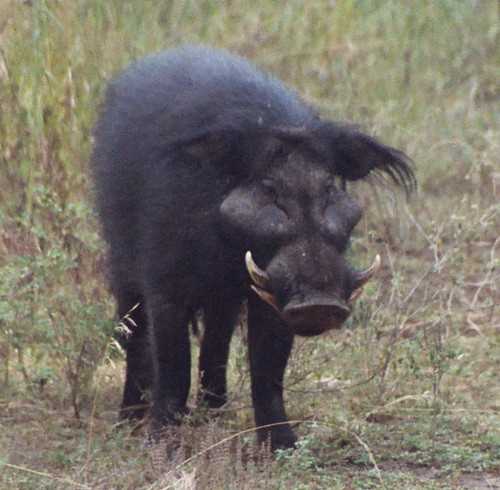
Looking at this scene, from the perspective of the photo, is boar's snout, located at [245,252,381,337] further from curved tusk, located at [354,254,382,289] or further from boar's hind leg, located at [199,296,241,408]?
boar's hind leg, located at [199,296,241,408]

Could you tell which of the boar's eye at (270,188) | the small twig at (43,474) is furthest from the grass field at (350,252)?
the boar's eye at (270,188)

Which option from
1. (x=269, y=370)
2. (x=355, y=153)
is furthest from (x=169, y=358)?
(x=355, y=153)

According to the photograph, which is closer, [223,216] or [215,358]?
[223,216]

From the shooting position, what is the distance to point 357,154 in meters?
5.45

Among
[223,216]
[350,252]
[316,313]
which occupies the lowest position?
[316,313]

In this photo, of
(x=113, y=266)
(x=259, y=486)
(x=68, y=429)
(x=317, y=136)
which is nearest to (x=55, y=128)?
(x=113, y=266)

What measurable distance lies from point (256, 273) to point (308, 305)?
25cm

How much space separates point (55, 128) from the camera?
23.5ft

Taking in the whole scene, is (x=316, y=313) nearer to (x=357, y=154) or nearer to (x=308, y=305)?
(x=308, y=305)

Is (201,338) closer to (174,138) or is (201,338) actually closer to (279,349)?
(279,349)

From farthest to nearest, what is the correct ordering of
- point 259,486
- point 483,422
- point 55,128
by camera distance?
point 55,128 < point 483,422 < point 259,486

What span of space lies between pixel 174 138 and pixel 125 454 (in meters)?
1.14

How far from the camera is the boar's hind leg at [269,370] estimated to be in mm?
5574

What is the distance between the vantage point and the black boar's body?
5043mm
